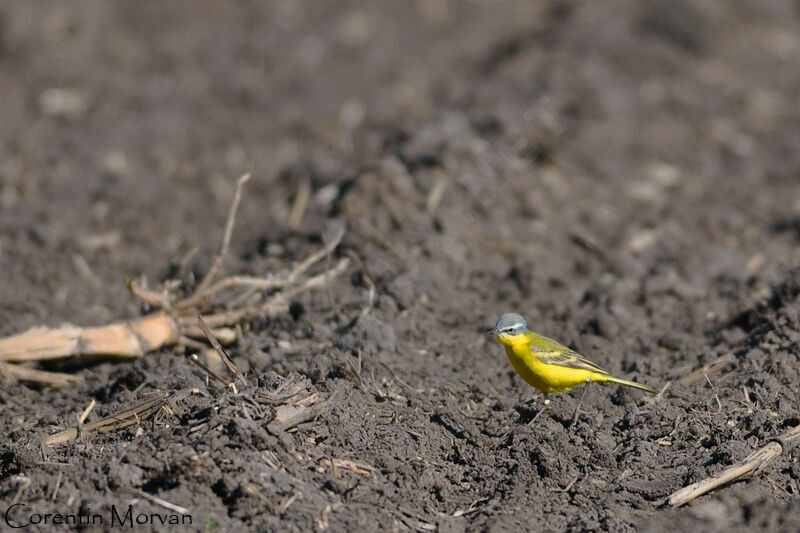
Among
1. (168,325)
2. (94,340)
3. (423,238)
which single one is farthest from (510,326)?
(94,340)

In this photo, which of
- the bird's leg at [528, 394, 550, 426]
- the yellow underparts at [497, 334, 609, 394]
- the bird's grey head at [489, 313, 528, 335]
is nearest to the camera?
the bird's leg at [528, 394, 550, 426]

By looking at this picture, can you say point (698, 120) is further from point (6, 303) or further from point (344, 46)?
point (6, 303)

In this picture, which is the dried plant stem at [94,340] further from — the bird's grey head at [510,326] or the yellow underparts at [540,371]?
the yellow underparts at [540,371]

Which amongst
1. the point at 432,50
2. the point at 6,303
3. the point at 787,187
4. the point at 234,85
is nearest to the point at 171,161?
the point at 234,85

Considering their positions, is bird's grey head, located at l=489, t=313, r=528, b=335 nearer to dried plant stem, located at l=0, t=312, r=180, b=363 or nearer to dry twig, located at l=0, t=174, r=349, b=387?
dry twig, located at l=0, t=174, r=349, b=387

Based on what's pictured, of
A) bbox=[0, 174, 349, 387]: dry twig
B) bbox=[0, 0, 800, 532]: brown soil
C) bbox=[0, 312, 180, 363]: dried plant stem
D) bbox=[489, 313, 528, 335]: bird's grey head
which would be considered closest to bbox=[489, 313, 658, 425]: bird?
bbox=[489, 313, 528, 335]: bird's grey head

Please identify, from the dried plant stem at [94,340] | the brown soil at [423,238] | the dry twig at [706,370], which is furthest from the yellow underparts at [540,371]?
the dried plant stem at [94,340]
